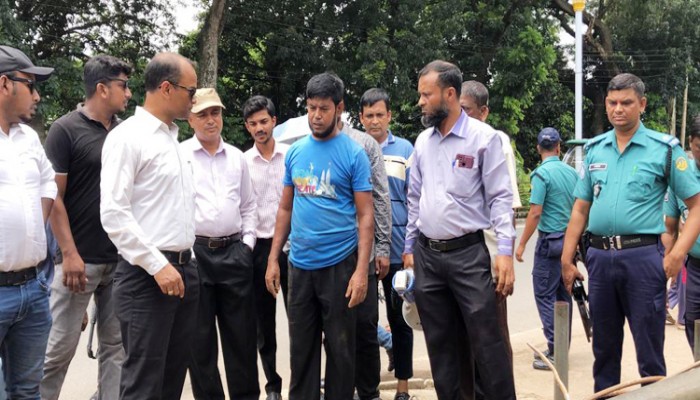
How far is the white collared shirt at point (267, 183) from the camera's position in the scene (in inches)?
178

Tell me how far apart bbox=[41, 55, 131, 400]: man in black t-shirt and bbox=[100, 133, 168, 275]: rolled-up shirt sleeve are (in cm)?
84

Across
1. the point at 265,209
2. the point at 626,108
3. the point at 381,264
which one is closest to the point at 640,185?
the point at 626,108

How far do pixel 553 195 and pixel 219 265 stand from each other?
295cm

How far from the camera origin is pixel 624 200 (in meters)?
3.66

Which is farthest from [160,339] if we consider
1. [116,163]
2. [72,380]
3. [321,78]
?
[72,380]

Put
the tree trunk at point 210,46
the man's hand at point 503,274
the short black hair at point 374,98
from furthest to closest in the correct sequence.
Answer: the tree trunk at point 210,46
the short black hair at point 374,98
the man's hand at point 503,274

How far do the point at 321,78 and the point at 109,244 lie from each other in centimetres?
160

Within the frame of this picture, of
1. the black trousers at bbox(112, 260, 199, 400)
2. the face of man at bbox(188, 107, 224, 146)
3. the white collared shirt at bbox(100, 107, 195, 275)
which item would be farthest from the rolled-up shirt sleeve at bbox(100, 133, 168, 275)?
the face of man at bbox(188, 107, 224, 146)

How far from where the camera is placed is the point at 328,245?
3.76 meters

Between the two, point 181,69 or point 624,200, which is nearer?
point 181,69

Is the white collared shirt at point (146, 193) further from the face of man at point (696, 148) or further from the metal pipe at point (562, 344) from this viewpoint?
the face of man at point (696, 148)

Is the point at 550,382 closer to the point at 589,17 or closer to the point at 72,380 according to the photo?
the point at 72,380

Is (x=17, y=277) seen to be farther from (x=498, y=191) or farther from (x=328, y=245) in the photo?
(x=498, y=191)

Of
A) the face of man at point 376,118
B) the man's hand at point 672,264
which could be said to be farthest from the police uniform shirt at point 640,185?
the face of man at point 376,118
